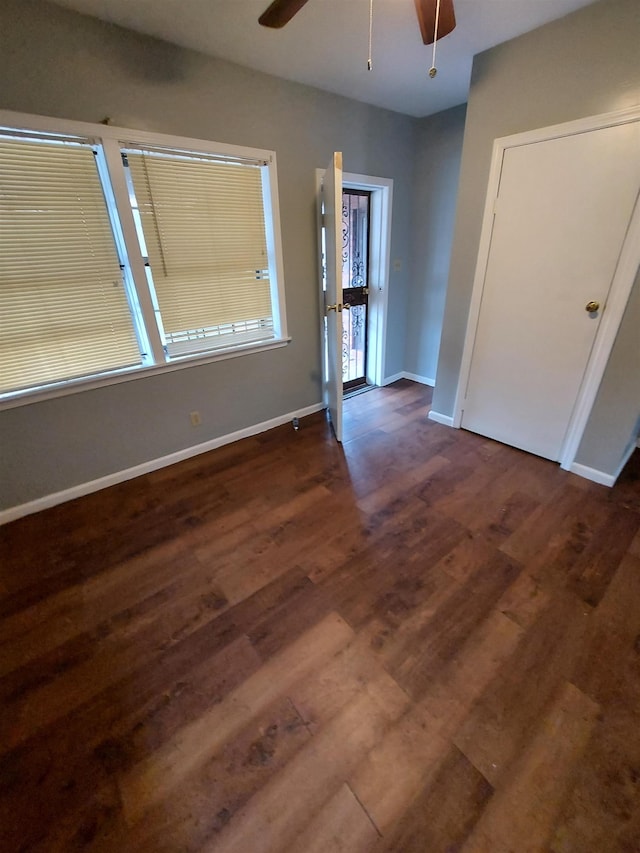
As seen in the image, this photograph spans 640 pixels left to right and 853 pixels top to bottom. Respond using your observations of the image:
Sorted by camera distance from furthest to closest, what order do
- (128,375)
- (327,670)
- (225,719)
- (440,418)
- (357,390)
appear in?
(357,390), (440,418), (128,375), (327,670), (225,719)

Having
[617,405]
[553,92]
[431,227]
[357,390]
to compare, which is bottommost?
[357,390]

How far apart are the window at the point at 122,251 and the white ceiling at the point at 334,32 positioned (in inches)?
17.8

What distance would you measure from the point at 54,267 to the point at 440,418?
2.82m

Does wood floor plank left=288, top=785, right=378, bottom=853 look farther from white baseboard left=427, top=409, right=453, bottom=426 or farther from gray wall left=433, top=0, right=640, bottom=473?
white baseboard left=427, top=409, right=453, bottom=426

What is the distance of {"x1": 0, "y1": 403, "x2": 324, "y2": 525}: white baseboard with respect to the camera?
2.05 metres

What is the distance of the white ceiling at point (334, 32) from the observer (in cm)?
162

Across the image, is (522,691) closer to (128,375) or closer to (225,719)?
(225,719)

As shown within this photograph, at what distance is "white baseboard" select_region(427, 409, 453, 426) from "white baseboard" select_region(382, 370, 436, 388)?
2.75 feet

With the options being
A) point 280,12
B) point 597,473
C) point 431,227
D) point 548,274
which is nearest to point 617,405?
point 597,473

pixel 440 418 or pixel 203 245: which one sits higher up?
pixel 203 245

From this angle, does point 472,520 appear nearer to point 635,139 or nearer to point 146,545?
point 146,545

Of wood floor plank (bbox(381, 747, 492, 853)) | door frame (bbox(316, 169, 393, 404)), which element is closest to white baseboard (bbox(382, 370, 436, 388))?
door frame (bbox(316, 169, 393, 404))

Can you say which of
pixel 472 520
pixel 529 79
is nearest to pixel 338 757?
pixel 472 520

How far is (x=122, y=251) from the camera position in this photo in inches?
79.0
